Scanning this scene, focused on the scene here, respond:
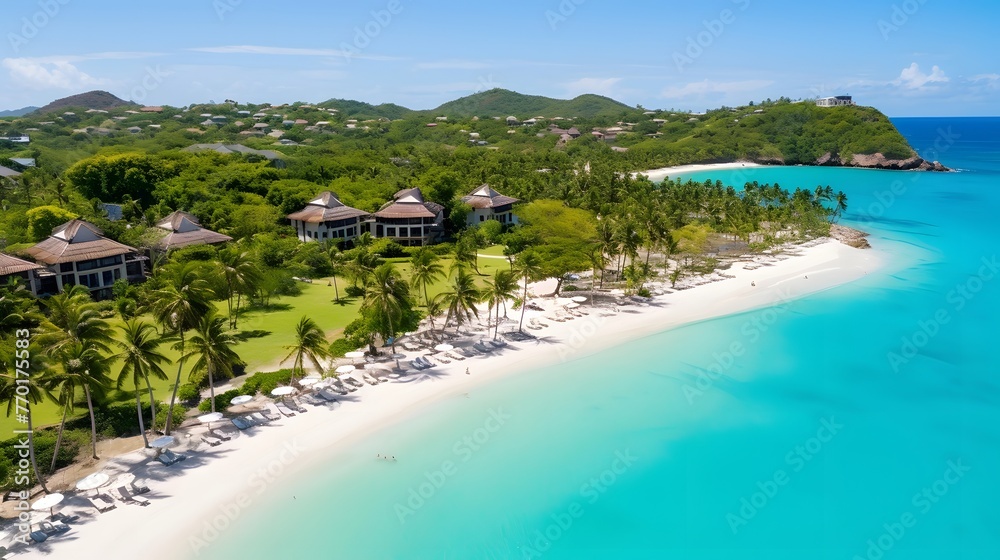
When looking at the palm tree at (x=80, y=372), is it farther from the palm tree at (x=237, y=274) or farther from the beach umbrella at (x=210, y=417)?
the palm tree at (x=237, y=274)

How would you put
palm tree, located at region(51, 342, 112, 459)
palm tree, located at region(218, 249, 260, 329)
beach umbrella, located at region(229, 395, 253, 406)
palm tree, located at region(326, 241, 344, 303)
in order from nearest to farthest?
palm tree, located at region(51, 342, 112, 459), beach umbrella, located at region(229, 395, 253, 406), palm tree, located at region(218, 249, 260, 329), palm tree, located at region(326, 241, 344, 303)

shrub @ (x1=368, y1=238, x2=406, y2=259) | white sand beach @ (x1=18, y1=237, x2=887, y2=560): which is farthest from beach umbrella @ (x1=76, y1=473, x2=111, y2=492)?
shrub @ (x1=368, y1=238, x2=406, y2=259)

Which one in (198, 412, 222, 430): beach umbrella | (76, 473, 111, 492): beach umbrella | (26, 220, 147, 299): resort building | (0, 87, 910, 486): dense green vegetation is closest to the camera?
(76, 473, 111, 492): beach umbrella

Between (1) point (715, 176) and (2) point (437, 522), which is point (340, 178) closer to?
(2) point (437, 522)

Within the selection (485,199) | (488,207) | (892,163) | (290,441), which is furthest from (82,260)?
(892,163)

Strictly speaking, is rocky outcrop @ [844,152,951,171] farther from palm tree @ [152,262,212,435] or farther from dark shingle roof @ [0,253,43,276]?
dark shingle roof @ [0,253,43,276]

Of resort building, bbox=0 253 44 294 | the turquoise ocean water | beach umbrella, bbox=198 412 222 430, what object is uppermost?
resort building, bbox=0 253 44 294
